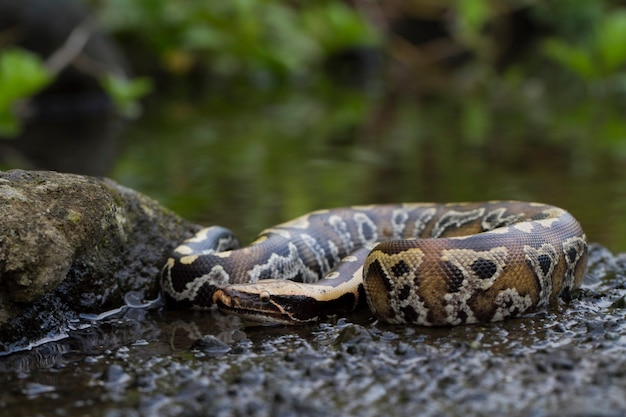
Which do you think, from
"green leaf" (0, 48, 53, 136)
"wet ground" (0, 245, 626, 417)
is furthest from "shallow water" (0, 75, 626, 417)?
"green leaf" (0, 48, 53, 136)

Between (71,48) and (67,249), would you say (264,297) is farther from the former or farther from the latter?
(71,48)

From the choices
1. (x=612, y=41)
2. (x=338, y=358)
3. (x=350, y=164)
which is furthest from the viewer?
(x=612, y=41)

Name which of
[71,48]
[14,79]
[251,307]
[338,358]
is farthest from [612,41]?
[338,358]

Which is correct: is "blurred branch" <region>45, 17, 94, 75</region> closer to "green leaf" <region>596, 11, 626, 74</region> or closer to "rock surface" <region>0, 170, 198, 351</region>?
"green leaf" <region>596, 11, 626, 74</region>

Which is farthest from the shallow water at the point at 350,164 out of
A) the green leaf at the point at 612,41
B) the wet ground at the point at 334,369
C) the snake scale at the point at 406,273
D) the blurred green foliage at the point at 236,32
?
the wet ground at the point at 334,369

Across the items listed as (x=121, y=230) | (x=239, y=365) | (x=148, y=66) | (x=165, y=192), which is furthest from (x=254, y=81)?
(x=239, y=365)

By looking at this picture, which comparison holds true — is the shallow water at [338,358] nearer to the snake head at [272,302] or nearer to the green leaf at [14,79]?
the snake head at [272,302]

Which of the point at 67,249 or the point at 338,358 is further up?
the point at 67,249
